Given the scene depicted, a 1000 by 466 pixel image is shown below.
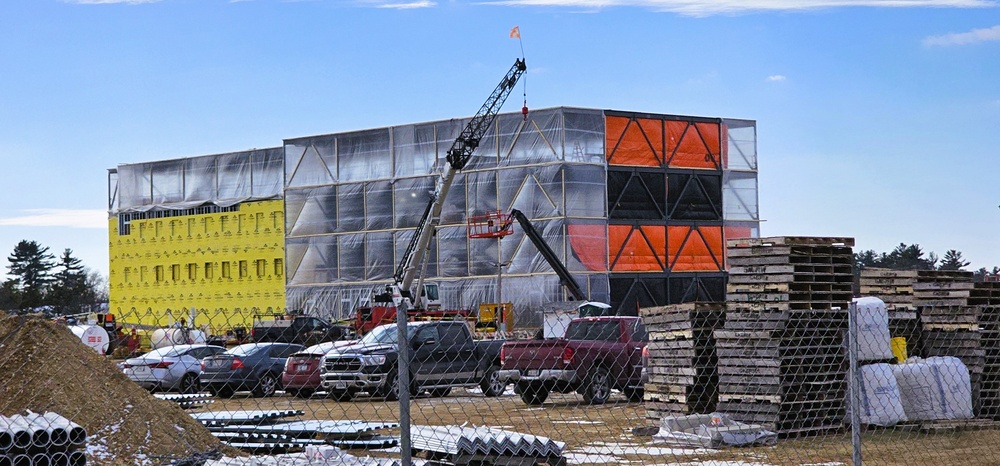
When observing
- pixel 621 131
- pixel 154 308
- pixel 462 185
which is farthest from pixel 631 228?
pixel 154 308

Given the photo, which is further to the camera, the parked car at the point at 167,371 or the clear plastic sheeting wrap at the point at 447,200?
the clear plastic sheeting wrap at the point at 447,200

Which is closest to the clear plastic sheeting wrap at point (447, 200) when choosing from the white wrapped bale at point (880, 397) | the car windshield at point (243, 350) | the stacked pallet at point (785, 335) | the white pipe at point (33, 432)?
the car windshield at point (243, 350)

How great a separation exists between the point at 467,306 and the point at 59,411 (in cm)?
4937

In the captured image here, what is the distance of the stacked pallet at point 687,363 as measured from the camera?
16562 millimetres

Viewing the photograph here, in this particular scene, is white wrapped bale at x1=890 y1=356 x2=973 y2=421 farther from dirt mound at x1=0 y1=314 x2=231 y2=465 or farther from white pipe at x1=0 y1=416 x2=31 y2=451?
white pipe at x1=0 y1=416 x2=31 y2=451

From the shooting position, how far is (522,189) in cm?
6050

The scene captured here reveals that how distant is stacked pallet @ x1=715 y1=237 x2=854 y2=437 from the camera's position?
49.5 ft

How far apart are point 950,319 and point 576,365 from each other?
7.03 metres

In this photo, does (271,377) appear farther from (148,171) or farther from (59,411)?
(148,171)

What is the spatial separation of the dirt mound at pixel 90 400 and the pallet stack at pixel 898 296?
941 centimetres

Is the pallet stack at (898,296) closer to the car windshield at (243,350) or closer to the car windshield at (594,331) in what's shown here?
the car windshield at (594,331)

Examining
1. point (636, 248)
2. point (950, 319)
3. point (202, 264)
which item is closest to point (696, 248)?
point (636, 248)

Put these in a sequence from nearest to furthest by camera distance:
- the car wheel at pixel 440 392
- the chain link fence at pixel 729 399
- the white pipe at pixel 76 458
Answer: the white pipe at pixel 76 458
the chain link fence at pixel 729 399
the car wheel at pixel 440 392

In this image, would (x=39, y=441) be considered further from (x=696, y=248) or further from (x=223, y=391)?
(x=696, y=248)
